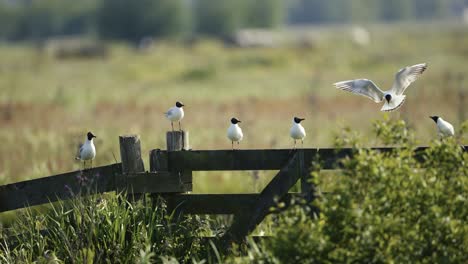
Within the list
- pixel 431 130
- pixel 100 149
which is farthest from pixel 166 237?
pixel 431 130

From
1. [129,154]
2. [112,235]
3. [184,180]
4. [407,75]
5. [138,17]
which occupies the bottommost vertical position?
[112,235]

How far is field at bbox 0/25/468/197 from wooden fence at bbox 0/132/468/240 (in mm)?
582

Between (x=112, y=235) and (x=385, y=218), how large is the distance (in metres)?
2.52

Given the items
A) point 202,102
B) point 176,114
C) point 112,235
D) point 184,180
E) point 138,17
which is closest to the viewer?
point 112,235

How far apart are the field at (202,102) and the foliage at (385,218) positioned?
1.80ft

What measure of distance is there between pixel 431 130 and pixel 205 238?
11.1m

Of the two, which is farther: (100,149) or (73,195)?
(100,149)

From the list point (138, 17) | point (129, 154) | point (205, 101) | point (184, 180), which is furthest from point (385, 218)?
point (138, 17)

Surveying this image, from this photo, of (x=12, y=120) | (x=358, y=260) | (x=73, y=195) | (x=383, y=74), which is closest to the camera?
(x=358, y=260)

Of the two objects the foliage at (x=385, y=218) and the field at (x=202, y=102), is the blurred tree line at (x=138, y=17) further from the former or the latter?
the foliage at (x=385, y=218)

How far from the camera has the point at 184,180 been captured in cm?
764

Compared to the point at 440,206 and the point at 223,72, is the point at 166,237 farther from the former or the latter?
the point at 223,72

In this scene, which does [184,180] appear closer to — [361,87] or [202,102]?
[361,87]

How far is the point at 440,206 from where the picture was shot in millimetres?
6164
